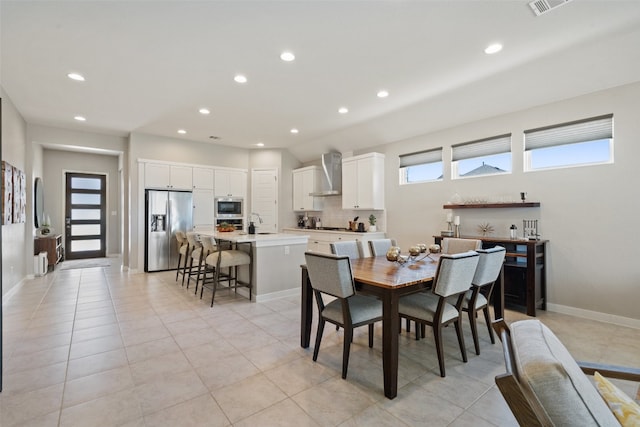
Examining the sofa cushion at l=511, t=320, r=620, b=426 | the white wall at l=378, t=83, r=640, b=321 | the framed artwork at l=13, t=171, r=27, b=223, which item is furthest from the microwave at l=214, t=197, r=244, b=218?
the sofa cushion at l=511, t=320, r=620, b=426

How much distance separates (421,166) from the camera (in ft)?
18.0

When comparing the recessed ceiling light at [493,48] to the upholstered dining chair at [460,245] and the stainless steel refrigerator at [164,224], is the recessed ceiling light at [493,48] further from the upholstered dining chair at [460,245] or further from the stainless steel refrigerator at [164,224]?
the stainless steel refrigerator at [164,224]

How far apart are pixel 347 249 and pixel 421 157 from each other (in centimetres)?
302

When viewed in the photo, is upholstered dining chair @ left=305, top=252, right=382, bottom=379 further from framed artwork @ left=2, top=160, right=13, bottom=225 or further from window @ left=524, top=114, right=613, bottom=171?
framed artwork @ left=2, top=160, right=13, bottom=225

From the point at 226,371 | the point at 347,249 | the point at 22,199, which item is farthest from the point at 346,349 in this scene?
the point at 22,199

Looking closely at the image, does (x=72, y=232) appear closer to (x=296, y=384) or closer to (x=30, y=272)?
(x=30, y=272)

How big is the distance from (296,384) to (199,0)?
300cm

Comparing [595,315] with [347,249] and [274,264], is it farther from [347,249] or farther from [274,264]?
[274,264]

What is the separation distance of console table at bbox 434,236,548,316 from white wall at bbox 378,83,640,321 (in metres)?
0.12

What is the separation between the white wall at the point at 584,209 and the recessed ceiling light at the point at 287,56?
3020 mm

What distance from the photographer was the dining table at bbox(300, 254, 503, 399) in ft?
6.66

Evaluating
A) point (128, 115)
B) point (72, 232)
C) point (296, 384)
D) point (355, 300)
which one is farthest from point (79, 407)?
point (72, 232)

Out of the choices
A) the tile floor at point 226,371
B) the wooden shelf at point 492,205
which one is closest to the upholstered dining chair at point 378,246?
the tile floor at point 226,371

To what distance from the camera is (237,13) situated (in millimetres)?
2514
